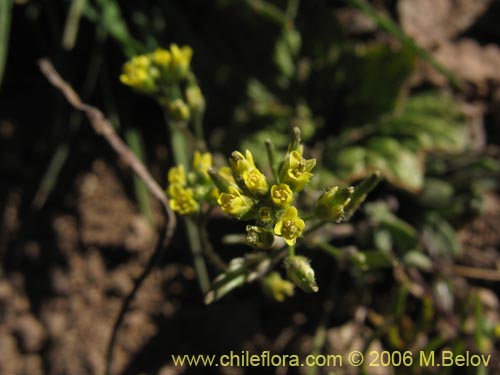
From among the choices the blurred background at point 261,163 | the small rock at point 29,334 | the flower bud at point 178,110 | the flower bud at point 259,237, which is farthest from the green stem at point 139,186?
the flower bud at point 259,237

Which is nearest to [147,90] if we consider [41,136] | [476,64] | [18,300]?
[41,136]

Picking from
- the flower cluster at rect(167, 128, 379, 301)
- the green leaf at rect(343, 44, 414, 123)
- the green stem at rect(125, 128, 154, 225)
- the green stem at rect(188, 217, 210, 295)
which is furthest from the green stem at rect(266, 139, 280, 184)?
the green leaf at rect(343, 44, 414, 123)

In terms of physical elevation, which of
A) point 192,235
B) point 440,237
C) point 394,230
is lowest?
point 440,237

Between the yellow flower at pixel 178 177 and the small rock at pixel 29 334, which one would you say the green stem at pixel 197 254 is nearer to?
the yellow flower at pixel 178 177

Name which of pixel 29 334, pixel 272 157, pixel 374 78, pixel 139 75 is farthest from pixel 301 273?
pixel 29 334

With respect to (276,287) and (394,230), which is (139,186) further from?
(394,230)

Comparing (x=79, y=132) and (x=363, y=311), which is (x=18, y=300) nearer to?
(x=79, y=132)
